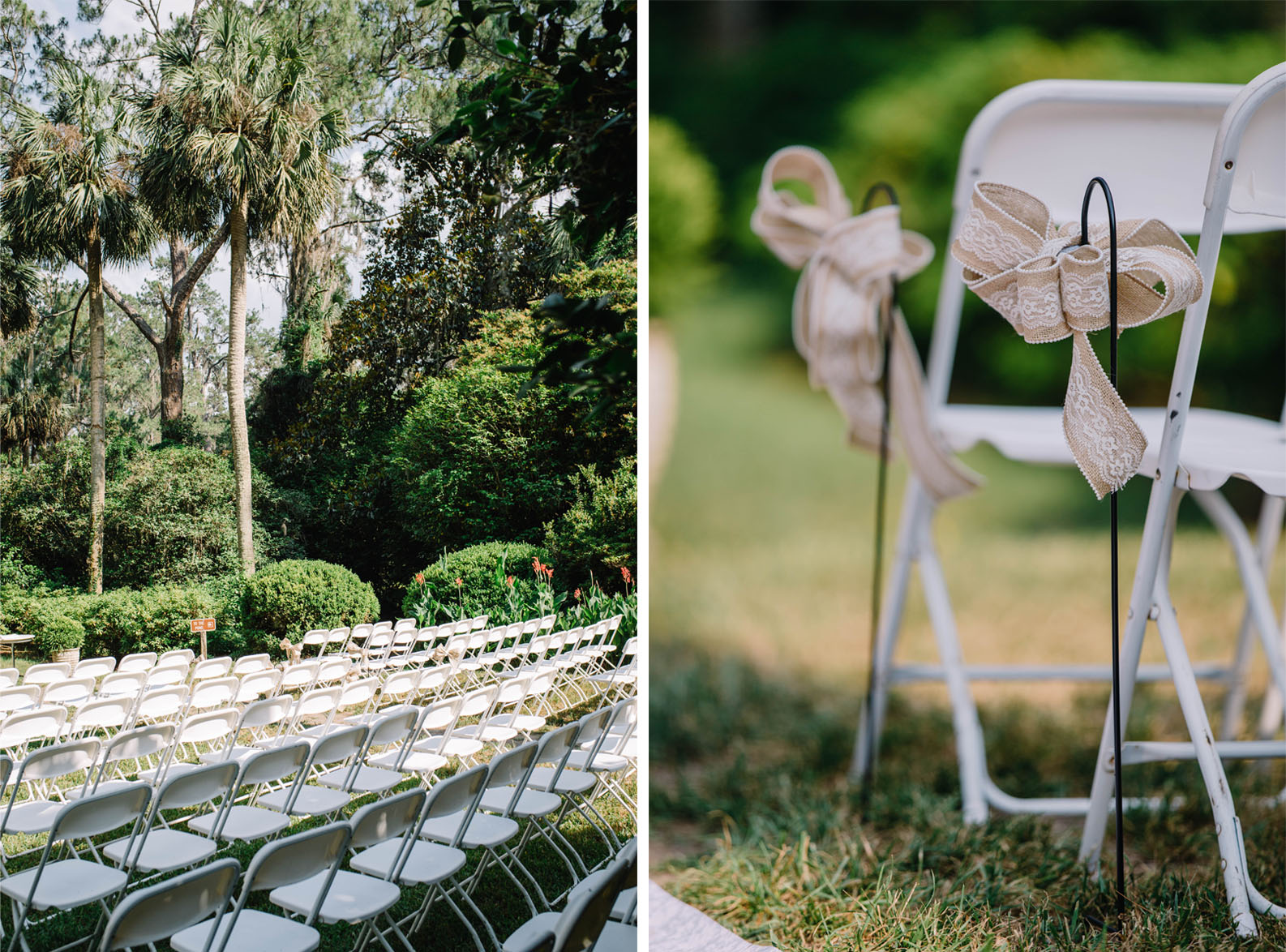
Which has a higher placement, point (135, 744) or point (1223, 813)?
point (1223, 813)

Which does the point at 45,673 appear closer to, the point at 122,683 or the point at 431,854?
the point at 122,683

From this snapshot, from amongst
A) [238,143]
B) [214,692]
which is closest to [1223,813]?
[214,692]

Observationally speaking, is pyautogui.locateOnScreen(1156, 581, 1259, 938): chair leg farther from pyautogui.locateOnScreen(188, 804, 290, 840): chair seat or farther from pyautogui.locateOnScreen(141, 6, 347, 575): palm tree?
pyautogui.locateOnScreen(141, 6, 347, 575): palm tree

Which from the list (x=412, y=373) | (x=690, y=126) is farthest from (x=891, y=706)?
(x=690, y=126)

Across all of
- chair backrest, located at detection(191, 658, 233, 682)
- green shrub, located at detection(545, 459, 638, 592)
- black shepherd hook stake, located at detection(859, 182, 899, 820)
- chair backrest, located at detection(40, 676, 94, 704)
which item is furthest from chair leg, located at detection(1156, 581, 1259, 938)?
chair backrest, located at detection(40, 676, 94, 704)

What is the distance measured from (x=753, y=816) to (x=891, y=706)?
1130 mm

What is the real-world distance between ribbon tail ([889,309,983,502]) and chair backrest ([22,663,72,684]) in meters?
4.10

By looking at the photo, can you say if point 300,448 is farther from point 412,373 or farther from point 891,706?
point 891,706

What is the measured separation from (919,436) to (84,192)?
4092 millimetres

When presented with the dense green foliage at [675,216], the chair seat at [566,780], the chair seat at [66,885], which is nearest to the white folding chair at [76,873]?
the chair seat at [66,885]

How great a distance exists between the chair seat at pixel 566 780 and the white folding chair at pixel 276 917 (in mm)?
949

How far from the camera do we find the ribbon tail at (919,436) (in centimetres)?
239

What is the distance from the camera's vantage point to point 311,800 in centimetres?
321

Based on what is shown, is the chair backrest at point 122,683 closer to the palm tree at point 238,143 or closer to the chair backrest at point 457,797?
the palm tree at point 238,143
